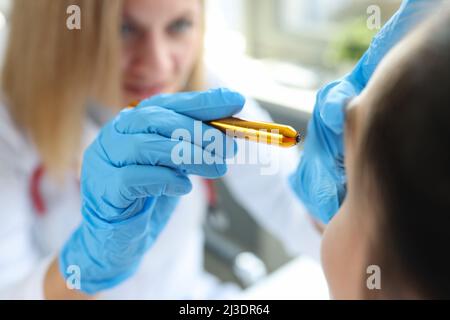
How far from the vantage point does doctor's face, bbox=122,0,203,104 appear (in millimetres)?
757

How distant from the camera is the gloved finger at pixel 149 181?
55cm

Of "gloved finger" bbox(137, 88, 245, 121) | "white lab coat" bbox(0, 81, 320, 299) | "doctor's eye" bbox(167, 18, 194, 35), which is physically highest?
"doctor's eye" bbox(167, 18, 194, 35)

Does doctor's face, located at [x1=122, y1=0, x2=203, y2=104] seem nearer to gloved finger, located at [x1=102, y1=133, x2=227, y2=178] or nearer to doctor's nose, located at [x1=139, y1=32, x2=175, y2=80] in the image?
doctor's nose, located at [x1=139, y1=32, x2=175, y2=80]

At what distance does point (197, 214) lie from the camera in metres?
1.08

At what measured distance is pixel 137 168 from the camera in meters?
0.56

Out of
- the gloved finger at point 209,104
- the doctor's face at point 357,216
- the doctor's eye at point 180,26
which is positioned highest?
the doctor's eye at point 180,26

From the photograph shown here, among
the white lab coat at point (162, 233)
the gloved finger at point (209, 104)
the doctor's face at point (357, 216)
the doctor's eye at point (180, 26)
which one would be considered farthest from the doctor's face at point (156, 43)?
Answer: the doctor's face at point (357, 216)

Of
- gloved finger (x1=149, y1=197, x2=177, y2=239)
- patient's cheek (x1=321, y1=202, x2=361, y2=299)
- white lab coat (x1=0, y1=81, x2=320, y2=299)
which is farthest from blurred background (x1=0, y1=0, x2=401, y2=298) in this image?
patient's cheek (x1=321, y1=202, x2=361, y2=299)

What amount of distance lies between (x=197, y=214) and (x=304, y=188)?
46cm

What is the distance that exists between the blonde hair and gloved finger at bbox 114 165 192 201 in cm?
29

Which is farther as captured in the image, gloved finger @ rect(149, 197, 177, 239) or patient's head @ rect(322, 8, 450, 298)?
gloved finger @ rect(149, 197, 177, 239)

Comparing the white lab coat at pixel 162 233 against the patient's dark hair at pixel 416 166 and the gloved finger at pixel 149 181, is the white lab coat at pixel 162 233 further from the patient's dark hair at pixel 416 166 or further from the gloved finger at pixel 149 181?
the patient's dark hair at pixel 416 166

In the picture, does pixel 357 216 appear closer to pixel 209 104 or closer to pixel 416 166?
pixel 416 166
